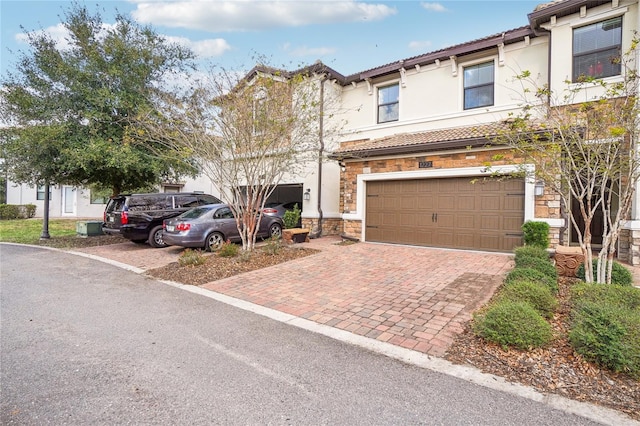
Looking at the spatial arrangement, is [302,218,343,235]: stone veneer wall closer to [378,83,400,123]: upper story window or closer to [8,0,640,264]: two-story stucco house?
[8,0,640,264]: two-story stucco house

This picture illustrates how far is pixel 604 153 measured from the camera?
5059 millimetres

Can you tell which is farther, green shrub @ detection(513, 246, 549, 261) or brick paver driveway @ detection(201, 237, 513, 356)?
green shrub @ detection(513, 246, 549, 261)

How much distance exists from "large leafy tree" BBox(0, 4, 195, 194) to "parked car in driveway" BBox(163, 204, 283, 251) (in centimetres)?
199

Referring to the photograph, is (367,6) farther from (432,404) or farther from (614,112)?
(432,404)

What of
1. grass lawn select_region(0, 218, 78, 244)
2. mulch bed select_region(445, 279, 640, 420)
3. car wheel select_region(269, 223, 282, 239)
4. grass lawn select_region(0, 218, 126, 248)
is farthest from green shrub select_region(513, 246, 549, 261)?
grass lawn select_region(0, 218, 78, 244)

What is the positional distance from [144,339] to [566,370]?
453cm

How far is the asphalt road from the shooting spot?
2.50m

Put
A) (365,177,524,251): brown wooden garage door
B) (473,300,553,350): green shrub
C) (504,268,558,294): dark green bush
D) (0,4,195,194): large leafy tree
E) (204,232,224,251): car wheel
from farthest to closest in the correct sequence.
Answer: (0,4,195,194): large leafy tree → (204,232,224,251): car wheel → (365,177,524,251): brown wooden garage door → (504,268,558,294): dark green bush → (473,300,553,350): green shrub

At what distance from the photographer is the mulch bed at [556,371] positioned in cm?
272

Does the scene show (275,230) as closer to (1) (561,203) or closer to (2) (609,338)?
(1) (561,203)

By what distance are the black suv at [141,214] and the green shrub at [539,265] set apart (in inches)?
412

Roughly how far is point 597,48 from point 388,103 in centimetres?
625

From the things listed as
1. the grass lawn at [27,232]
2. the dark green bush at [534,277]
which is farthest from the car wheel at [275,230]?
the grass lawn at [27,232]

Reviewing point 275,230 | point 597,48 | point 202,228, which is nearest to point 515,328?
point 202,228
